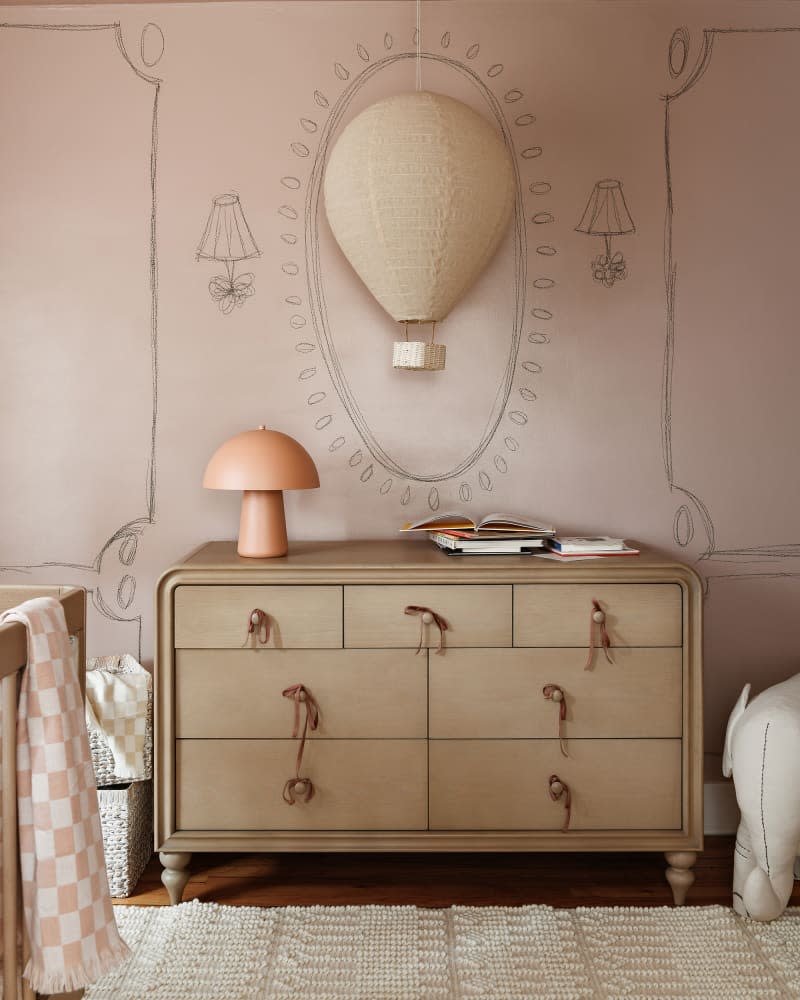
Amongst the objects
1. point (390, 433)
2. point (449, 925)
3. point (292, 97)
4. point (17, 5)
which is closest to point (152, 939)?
point (449, 925)

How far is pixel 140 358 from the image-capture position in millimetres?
2311

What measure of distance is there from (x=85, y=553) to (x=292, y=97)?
1.37 meters

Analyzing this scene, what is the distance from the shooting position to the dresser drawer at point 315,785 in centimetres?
189

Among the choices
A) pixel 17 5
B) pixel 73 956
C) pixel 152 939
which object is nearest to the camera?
pixel 73 956

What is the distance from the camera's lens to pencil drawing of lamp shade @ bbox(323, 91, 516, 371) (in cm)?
185

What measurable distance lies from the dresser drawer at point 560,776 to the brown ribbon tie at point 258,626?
1.48 feet

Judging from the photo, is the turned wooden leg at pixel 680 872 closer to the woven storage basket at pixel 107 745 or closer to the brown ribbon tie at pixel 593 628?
the brown ribbon tie at pixel 593 628

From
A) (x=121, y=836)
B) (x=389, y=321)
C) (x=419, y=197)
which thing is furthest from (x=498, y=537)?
(x=121, y=836)

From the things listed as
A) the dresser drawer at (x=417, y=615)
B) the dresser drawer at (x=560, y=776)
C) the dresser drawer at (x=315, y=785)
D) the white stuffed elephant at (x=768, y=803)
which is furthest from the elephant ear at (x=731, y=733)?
the dresser drawer at (x=315, y=785)

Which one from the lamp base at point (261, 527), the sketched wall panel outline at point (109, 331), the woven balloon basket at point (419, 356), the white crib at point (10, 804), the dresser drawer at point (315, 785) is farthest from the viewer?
the sketched wall panel outline at point (109, 331)

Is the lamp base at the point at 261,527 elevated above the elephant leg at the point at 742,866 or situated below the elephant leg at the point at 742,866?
above

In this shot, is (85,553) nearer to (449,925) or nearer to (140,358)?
(140,358)

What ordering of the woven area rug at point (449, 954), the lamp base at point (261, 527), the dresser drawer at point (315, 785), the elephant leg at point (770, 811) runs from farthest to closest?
the lamp base at point (261, 527) < the dresser drawer at point (315, 785) < the elephant leg at point (770, 811) < the woven area rug at point (449, 954)

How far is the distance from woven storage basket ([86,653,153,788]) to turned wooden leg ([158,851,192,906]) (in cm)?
24
